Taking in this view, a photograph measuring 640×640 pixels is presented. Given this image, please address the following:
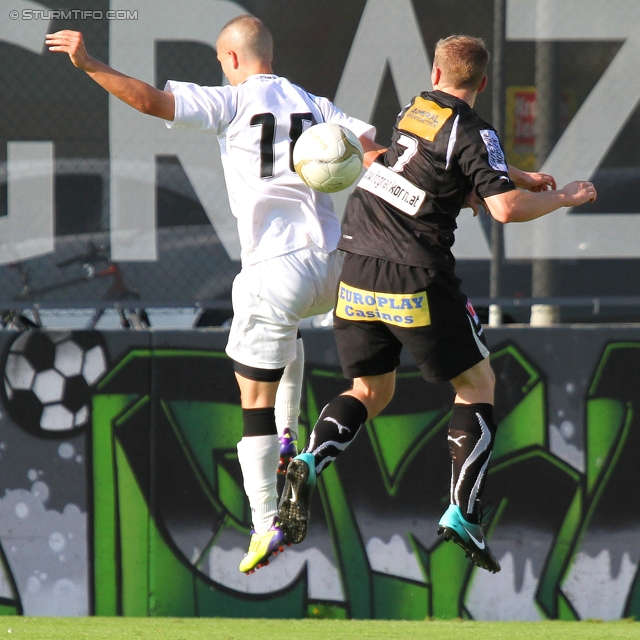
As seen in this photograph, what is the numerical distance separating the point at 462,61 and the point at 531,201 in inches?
27.2

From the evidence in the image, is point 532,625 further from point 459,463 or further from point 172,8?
point 172,8

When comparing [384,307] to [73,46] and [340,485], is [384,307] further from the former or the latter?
[340,485]

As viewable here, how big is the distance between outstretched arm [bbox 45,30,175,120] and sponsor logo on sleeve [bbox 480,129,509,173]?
1370 mm

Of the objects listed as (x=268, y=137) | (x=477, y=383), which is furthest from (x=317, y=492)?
(x=268, y=137)

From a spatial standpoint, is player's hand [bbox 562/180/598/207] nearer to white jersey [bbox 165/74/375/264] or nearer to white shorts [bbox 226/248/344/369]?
white jersey [bbox 165/74/375/264]

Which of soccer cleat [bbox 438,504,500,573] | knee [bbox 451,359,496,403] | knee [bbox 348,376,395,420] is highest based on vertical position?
knee [bbox 451,359,496,403]

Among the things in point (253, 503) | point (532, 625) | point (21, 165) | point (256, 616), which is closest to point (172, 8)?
point (21, 165)

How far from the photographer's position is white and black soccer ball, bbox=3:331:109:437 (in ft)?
21.9

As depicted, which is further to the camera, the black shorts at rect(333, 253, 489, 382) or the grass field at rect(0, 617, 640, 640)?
the grass field at rect(0, 617, 640, 640)

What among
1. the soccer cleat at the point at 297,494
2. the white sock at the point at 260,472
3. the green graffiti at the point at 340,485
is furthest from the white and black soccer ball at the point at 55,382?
the soccer cleat at the point at 297,494

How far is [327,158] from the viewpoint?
4684 mm

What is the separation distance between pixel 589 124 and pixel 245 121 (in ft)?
8.83

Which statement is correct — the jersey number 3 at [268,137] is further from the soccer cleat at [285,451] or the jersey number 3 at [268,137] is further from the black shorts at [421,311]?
the soccer cleat at [285,451]

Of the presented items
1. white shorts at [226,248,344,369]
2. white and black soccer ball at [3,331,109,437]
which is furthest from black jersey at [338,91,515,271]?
white and black soccer ball at [3,331,109,437]
